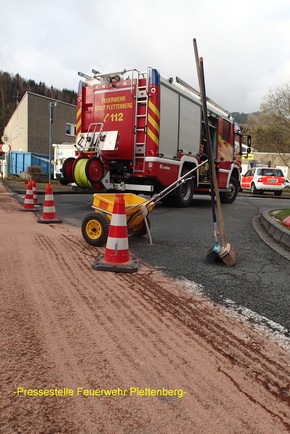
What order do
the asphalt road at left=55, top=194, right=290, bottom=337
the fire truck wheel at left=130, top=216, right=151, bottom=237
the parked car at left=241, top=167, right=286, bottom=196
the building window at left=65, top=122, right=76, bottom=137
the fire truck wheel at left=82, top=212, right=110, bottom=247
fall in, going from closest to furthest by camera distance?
the asphalt road at left=55, top=194, right=290, bottom=337, the fire truck wheel at left=82, top=212, right=110, bottom=247, the fire truck wheel at left=130, top=216, right=151, bottom=237, the parked car at left=241, top=167, right=286, bottom=196, the building window at left=65, top=122, right=76, bottom=137

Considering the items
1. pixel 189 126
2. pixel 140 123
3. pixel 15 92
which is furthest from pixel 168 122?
pixel 15 92

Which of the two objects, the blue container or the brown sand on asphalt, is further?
the blue container

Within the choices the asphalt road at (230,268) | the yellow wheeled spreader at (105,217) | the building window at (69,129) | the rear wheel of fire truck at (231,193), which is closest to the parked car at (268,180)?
the rear wheel of fire truck at (231,193)

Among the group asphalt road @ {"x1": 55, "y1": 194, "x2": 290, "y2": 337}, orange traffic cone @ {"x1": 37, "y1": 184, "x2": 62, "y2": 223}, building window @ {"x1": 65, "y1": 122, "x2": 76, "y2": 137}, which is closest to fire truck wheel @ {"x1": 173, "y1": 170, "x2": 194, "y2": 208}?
asphalt road @ {"x1": 55, "y1": 194, "x2": 290, "y2": 337}

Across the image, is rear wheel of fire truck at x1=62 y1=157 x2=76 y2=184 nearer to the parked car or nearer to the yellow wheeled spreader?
the yellow wheeled spreader

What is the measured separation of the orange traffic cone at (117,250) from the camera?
12.7 ft

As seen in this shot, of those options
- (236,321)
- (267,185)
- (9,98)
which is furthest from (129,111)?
(9,98)

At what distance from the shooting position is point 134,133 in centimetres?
874

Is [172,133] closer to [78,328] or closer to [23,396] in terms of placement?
[78,328]

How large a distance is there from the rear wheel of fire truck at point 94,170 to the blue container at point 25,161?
2226cm

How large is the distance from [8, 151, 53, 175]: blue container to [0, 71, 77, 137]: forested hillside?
4372cm

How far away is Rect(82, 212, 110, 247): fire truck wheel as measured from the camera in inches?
193

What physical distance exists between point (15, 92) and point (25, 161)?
230ft

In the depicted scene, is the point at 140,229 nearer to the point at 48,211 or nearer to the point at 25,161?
the point at 48,211
